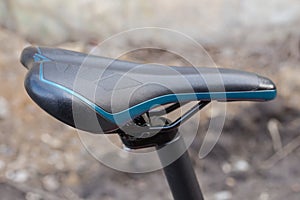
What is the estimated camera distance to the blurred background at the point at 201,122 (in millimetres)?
2248

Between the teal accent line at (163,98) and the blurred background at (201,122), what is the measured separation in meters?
1.29

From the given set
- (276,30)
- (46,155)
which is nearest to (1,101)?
(46,155)

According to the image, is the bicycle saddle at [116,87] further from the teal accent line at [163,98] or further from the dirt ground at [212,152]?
the dirt ground at [212,152]

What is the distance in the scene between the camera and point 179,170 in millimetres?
974

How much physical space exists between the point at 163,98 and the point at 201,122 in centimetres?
153

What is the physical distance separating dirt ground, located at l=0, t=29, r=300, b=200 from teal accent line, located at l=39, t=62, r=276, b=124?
1.29 m

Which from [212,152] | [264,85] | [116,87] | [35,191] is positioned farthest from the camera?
[212,152]

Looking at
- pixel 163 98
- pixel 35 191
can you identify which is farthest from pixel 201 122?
pixel 163 98

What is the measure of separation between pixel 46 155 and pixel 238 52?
1019 mm

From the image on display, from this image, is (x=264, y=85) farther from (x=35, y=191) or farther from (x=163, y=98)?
(x=35, y=191)

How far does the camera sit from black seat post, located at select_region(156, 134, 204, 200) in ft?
3.13

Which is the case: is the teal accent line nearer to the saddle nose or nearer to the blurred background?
the saddle nose

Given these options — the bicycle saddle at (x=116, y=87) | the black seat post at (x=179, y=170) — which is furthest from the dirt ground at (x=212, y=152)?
the bicycle saddle at (x=116, y=87)

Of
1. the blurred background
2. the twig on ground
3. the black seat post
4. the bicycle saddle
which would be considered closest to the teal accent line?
the bicycle saddle
